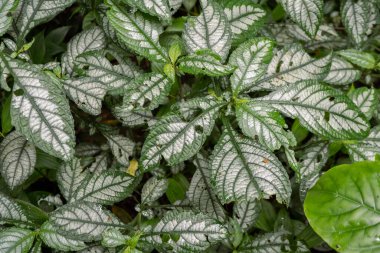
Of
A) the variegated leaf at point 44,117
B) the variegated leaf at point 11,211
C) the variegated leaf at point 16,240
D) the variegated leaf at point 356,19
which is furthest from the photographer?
the variegated leaf at point 356,19

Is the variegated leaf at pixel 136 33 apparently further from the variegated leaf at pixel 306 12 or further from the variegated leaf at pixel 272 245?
the variegated leaf at pixel 272 245

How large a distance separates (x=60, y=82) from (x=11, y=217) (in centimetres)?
52

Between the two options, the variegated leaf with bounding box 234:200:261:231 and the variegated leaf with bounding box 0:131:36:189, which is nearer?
the variegated leaf with bounding box 0:131:36:189

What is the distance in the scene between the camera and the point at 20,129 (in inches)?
55.2

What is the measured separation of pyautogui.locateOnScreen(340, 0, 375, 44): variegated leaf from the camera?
2.10 m

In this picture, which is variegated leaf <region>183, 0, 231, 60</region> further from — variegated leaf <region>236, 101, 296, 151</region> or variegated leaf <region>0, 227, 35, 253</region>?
variegated leaf <region>0, 227, 35, 253</region>

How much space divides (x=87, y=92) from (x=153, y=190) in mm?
497

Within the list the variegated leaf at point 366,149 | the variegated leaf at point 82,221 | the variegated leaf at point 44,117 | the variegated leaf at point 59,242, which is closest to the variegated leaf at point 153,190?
the variegated leaf at point 82,221

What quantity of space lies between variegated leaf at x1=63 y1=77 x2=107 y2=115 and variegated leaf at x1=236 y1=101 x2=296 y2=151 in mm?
529

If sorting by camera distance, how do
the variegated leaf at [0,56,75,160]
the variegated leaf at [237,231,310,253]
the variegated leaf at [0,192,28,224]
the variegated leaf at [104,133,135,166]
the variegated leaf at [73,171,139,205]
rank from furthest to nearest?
the variegated leaf at [104,133,135,166]
the variegated leaf at [237,231,310,253]
the variegated leaf at [73,171,139,205]
the variegated leaf at [0,192,28,224]
the variegated leaf at [0,56,75,160]

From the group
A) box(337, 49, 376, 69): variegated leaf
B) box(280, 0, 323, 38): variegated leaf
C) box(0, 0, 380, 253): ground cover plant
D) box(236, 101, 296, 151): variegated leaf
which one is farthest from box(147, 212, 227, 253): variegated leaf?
box(337, 49, 376, 69): variegated leaf

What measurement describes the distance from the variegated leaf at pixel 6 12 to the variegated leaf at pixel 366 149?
4.43 ft

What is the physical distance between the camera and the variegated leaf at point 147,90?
1510 millimetres

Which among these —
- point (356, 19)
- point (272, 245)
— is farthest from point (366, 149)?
point (356, 19)
